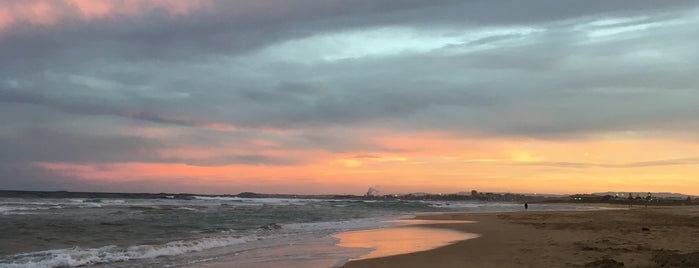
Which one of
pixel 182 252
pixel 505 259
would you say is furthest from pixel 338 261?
pixel 182 252

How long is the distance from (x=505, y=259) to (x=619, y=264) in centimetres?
268

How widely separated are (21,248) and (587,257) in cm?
1490

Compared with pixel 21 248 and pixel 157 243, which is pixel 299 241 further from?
pixel 21 248

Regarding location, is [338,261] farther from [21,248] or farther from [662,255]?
[21,248]

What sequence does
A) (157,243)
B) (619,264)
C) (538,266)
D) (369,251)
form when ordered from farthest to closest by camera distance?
(157,243), (369,251), (538,266), (619,264)

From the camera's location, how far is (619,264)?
969 cm

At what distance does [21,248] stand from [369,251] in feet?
32.5

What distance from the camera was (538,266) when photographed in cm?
1047

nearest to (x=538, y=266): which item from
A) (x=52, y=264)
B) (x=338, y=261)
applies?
(x=338, y=261)

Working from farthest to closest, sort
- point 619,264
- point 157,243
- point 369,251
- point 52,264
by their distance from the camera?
point 157,243 → point 369,251 → point 52,264 → point 619,264

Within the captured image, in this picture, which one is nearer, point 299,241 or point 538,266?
point 538,266

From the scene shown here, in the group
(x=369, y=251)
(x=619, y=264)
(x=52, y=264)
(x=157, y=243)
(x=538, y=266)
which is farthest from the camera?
(x=157, y=243)

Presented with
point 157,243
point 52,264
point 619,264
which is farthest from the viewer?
point 157,243

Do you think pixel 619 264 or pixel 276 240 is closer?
pixel 619 264
